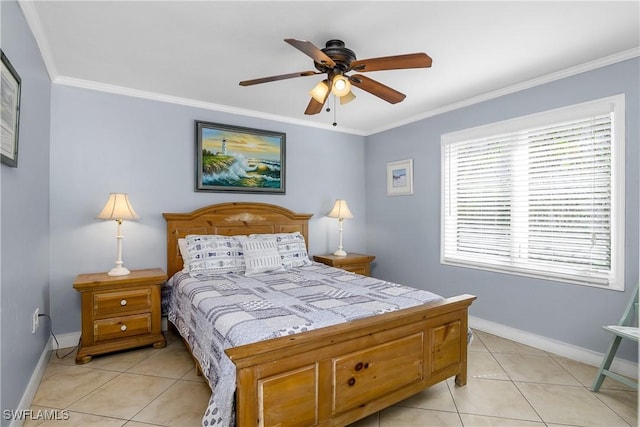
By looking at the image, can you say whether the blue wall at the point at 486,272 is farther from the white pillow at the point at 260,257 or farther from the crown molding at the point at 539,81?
the white pillow at the point at 260,257

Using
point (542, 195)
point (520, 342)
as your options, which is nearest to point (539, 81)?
point (542, 195)

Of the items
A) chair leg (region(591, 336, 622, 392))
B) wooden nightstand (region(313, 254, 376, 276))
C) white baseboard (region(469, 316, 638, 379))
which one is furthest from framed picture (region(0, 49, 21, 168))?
white baseboard (region(469, 316, 638, 379))

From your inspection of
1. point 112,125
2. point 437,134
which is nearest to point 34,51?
point 112,125

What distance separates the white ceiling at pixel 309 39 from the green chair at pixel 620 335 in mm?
1860

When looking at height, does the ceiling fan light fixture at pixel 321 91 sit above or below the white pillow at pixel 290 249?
above

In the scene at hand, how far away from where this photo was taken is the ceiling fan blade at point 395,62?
188 cm

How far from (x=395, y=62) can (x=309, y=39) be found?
69cm

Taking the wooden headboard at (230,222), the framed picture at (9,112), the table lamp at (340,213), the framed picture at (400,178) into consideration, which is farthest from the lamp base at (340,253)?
the framed picture at (9,112)

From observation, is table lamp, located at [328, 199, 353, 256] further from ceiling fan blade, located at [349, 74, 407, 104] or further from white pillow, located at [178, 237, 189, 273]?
ceiling fan blade, located at [349, 74, 407, 104]

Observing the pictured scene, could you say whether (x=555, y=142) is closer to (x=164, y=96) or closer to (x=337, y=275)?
(x=337, y=275)

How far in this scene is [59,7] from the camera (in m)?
1.97

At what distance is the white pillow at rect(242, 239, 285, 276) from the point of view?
3146mm

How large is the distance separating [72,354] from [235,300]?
1801 mm

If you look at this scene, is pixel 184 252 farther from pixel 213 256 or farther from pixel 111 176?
pixel 111 176
